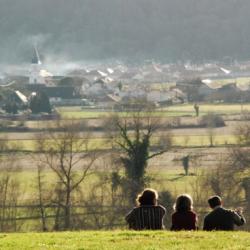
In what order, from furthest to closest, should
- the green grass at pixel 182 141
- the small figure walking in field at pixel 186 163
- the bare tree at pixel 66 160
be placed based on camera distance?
the green grass at pixel 182 141 < the small figure walking in field at pixel 186 163 < the bare tree at pixel 66 160

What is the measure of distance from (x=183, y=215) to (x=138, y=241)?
988mm

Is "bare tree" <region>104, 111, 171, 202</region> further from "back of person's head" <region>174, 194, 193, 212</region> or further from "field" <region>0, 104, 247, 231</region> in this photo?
"back of person's head" <region>174, 194, 193, 212</region>

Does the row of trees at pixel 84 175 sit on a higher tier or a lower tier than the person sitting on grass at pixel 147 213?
higher

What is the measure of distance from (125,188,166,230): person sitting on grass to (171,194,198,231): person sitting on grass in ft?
0.57

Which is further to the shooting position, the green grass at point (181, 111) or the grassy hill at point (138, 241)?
the green grass at point (181, 111)

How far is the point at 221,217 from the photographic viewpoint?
35.4ft

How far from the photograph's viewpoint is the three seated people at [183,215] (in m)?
10.7

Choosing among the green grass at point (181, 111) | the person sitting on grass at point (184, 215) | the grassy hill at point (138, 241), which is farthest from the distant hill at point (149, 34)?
the grassy hill at point (138, 241)

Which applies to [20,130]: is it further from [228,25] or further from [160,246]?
[228,25]

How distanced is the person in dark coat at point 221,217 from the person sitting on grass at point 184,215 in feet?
0.66

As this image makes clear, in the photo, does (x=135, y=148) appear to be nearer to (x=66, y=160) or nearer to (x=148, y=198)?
(x=66, y=160)

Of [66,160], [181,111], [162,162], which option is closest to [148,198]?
[66,160]

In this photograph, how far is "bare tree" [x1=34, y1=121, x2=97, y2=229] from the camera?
23.8 metres

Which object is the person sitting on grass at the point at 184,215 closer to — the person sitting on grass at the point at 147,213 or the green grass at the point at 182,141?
the person sitting on grass at the point at 147,213
